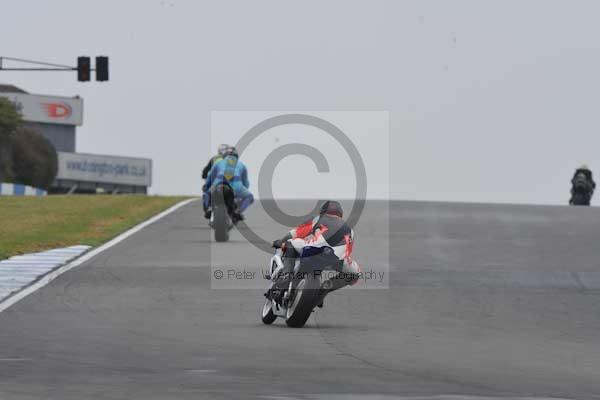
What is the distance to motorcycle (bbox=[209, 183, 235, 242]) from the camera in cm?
2614

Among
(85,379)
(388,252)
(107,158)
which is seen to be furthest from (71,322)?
(107,158)

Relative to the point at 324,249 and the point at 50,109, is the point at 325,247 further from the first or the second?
the point at 50,109

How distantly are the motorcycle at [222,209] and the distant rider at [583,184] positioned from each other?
20.5m

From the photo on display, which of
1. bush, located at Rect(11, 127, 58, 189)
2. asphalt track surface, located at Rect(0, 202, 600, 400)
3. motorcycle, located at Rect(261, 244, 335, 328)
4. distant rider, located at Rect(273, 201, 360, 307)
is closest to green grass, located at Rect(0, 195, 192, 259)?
asphalt track surface, located at Rect(0, 202, 600, 400)

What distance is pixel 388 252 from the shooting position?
2561 cm

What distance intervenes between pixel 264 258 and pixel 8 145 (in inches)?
3248

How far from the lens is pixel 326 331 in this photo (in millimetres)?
15078

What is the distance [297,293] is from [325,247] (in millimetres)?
527

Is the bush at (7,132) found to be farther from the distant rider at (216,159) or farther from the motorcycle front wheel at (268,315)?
the motorcycle front wheel at (268,315)

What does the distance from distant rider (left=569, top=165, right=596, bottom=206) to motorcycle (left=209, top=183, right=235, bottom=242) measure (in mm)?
20490

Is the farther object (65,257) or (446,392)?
(65,257)

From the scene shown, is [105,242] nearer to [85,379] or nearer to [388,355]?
[388,355]

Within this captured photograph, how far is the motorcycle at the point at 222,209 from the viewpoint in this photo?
85.8 feet

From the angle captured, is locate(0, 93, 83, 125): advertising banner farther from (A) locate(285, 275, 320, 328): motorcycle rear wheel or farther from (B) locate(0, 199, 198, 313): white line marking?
(A) locate(285, 275, 320, 328): motorcycle rear wheel
